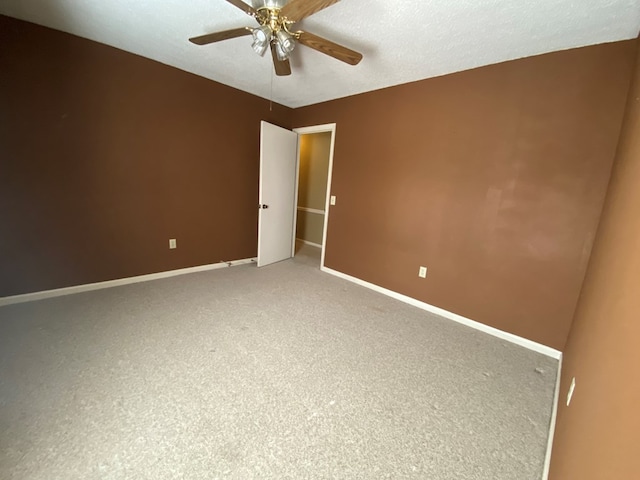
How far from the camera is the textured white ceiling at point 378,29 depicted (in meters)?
1.59

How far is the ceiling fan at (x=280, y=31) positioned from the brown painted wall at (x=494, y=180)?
3.89 ft

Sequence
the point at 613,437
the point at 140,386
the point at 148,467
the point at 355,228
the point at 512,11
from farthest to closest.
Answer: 1. the point at 355,228
2. the point at 512,11
3. the point at 140,386
4. the point at 148,467
5. the point at 613,437

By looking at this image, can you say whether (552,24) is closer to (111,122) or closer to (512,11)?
(512,11)

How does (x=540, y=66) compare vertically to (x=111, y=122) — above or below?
above

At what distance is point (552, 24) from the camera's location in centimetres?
165

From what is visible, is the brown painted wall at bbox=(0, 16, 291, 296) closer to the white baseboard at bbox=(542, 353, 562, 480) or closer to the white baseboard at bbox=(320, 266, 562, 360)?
the white baseboard at bbox=(320, 266, 562, 360)

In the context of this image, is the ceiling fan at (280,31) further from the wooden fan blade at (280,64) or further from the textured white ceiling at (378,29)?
the textured white ceiling at (378,29)

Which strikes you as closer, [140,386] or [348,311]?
[140,386]

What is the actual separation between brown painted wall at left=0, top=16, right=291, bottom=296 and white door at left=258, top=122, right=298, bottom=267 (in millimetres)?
332

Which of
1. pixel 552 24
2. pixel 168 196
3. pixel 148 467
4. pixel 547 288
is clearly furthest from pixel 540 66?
pixel 168 196

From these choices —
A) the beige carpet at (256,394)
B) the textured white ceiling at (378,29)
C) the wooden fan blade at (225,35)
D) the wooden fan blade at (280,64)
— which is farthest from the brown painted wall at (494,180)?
the wooden fan blade at (225,35)

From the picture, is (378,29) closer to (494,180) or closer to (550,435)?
(494,180)

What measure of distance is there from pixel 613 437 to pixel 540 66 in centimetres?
254

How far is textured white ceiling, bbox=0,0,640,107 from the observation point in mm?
1588
